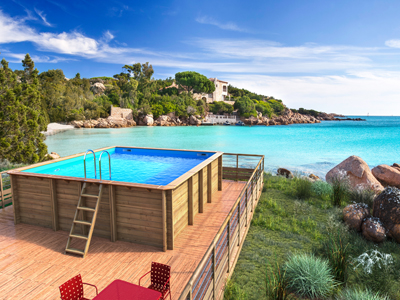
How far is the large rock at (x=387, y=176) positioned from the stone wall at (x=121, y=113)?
54.2 metres

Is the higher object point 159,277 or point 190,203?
point 190,203

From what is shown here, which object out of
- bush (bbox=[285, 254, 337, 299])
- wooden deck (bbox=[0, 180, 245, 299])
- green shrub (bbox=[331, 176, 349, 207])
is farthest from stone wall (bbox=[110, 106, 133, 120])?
bush (bbox=[285, 254, 337, 299])

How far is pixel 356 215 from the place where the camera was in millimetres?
6406

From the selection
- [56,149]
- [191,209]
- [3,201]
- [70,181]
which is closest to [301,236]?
[191,209]

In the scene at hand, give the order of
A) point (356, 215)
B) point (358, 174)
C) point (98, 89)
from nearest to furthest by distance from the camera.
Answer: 1. point (356, 215)
2. point (358, 174)
3. point (98, 89)

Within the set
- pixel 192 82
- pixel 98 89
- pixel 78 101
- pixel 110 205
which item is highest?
pixel 192 82

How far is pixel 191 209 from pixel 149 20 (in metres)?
55.8

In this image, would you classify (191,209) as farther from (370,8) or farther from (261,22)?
(261,22)

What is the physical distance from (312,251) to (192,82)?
72345mm

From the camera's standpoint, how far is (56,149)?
2808 cm

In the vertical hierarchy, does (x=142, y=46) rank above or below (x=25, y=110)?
above

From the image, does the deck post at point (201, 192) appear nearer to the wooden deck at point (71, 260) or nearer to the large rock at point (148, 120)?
the wooden deck at point (71, 260)

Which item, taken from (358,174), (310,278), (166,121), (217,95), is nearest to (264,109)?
(217,95)

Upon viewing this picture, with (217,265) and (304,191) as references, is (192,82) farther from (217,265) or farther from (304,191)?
(217,265)
